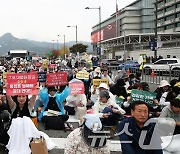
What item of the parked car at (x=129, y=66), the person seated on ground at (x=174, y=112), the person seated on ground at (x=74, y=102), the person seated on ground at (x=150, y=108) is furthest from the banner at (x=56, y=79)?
the parked car at (x=129, y=66)

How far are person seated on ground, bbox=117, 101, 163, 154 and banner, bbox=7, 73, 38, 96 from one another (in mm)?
2783

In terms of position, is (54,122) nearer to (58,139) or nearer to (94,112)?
(58,139)

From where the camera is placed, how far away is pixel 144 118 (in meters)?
3.95

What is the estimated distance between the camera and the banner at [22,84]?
6281 millimetres

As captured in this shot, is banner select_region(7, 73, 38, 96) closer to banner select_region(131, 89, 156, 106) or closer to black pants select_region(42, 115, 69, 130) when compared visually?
black pants select_region(42, 115, 69, 130)

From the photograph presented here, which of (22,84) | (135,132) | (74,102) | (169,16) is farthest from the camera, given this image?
(169,16)

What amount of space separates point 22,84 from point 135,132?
3429 mm

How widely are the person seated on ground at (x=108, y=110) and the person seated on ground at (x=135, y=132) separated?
306 cm

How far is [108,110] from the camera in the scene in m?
7.15

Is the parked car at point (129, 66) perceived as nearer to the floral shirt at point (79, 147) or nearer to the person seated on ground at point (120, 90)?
the person seated on ground at point (120, 90)

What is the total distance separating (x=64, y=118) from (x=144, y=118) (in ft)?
13.3

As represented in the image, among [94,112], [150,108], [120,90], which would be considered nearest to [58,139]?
[94,112]

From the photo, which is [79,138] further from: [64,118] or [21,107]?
[64,118]

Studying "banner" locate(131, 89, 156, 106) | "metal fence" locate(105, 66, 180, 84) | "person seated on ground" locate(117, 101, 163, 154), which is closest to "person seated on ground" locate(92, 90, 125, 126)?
"banner" locate(131, 89, 156, 106)
